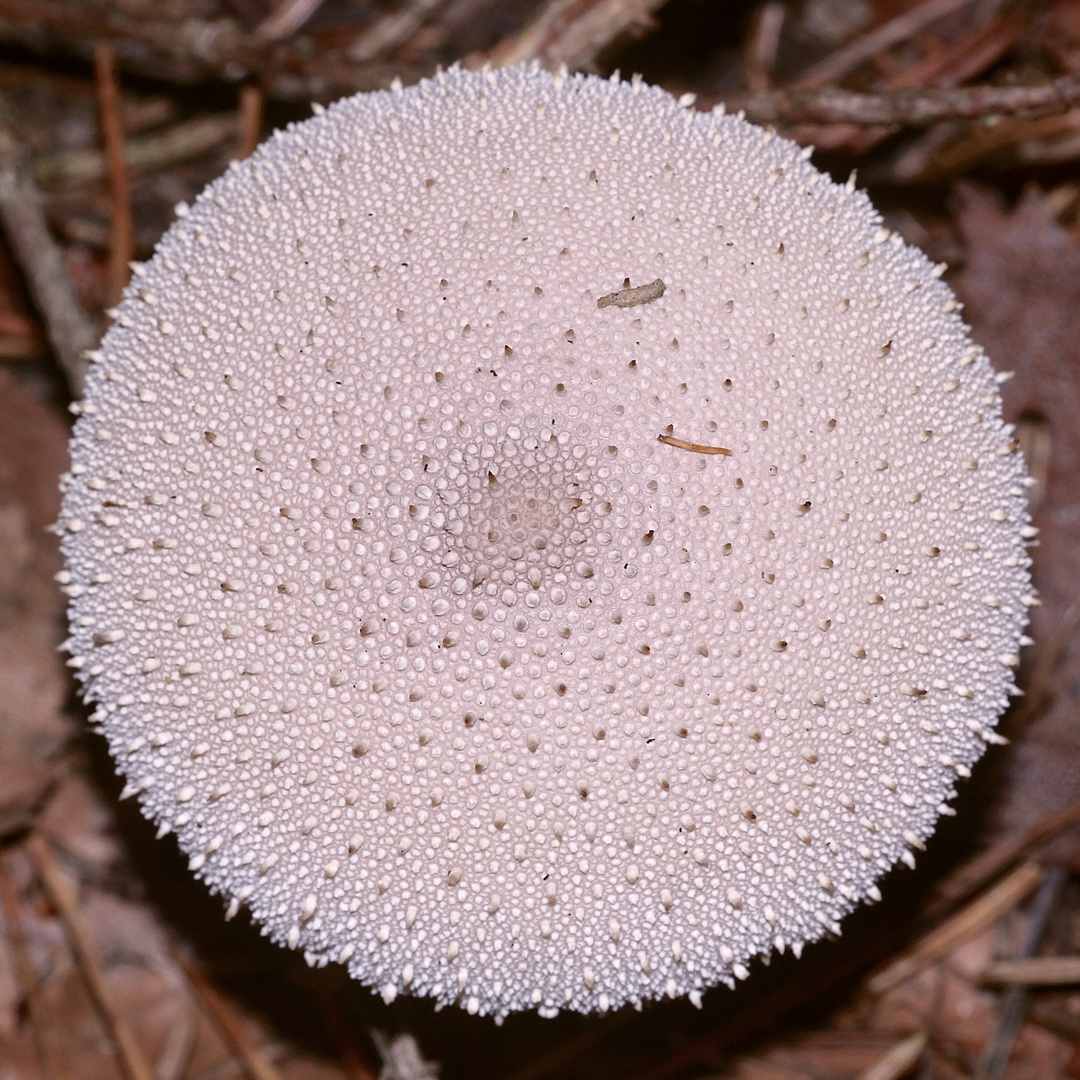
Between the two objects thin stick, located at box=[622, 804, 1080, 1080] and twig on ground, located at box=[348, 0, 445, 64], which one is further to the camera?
twig on ground, located at box=[348, 0, 445, 64]

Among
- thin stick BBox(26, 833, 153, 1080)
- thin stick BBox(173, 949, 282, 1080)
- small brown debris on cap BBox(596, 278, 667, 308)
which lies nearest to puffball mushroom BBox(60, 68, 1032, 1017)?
small brown debris on cap BBox(596, 278, 667, 308)

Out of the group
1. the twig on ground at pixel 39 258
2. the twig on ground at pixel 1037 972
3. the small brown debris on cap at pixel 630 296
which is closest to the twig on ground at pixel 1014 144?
the small brown debris on cap at pixel 630 296

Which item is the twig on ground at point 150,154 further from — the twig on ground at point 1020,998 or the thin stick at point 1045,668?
the twig on ground at point 1020,998

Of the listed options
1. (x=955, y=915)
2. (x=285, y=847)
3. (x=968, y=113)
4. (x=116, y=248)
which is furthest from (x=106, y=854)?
(x=968, y=113)

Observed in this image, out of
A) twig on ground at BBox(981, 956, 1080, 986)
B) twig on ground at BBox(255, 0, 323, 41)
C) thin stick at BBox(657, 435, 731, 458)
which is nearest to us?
thin stick at BBox(657, 435, 731, 458)

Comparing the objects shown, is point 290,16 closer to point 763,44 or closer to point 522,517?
point 763,44

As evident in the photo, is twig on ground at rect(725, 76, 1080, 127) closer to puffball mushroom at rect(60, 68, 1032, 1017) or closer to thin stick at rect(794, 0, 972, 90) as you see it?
thin stick at rect(794, 0, 972, 90)

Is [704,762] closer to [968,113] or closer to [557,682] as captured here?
[557,682]
